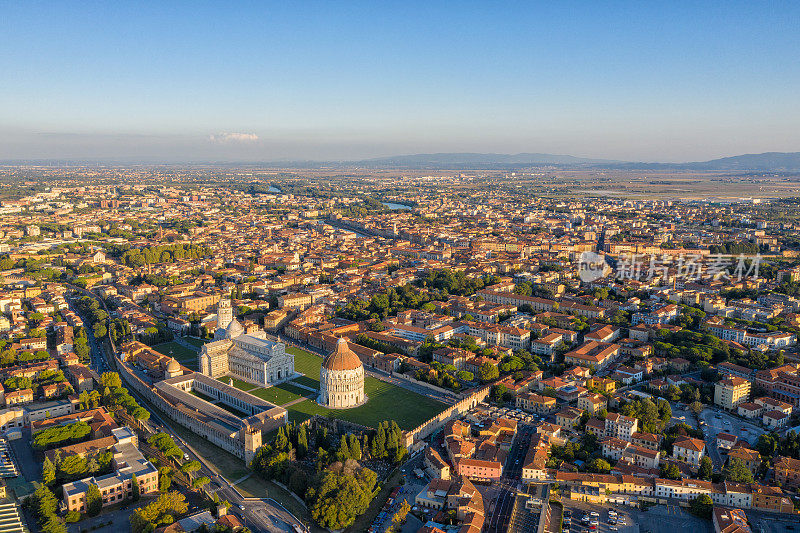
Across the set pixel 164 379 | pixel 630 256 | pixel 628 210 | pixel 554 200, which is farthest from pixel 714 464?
pixel 554 200

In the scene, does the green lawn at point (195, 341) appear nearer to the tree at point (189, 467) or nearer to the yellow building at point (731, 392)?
the tree at point (189, 467)

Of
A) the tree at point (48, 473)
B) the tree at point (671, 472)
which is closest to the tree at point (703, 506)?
the tree at point (671, 472)

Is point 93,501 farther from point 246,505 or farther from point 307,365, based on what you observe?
point 307,365

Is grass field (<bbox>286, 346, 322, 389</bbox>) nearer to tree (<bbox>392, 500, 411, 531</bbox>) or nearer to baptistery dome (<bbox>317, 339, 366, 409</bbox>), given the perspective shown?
baptistery dome (<bbox>317, 339, 366, 409</bbox>)

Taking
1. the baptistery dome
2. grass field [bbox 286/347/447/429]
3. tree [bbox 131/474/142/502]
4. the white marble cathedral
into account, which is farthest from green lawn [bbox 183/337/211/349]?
tree [bbox 131/474/142/502]

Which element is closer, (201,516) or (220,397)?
(201,516)

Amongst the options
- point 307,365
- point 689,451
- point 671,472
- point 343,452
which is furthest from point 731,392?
point 307,365

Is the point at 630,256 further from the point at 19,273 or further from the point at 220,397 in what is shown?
the point at 19,273
